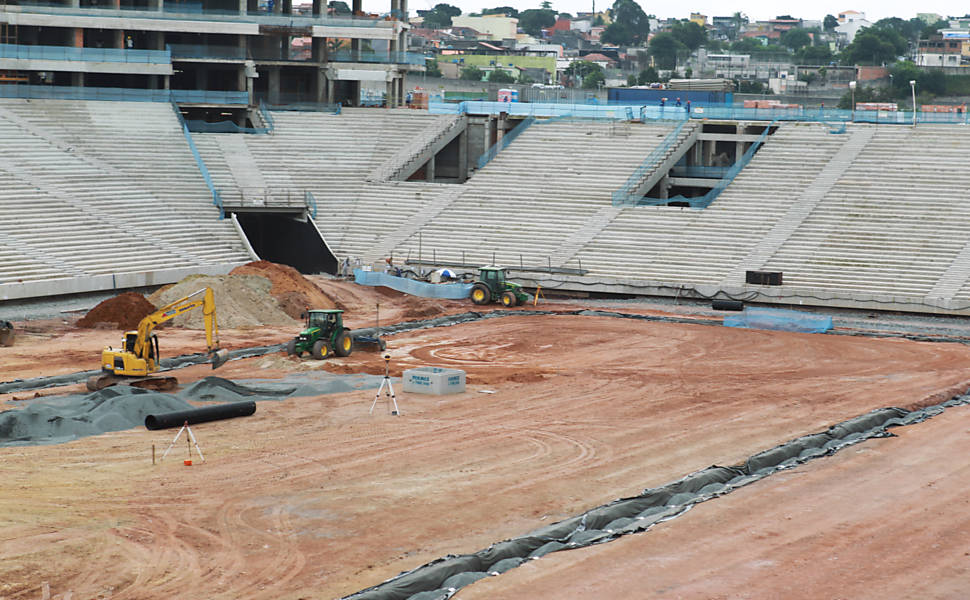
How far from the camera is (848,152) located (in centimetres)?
5753

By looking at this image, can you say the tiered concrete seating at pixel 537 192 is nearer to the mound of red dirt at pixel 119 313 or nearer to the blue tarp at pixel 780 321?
the blue tarp at pixel 780 321

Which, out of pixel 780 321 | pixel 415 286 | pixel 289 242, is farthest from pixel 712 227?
pixel 289 242

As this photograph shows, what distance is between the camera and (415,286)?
49.6 meters

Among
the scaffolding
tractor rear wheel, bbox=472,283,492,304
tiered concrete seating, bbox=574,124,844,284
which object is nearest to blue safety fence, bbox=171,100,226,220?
the scaffolding

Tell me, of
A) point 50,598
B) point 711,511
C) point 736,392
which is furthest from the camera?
point 736,392

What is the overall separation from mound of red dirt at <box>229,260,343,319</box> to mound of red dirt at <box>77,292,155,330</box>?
14.3 feet

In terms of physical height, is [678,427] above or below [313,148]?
below

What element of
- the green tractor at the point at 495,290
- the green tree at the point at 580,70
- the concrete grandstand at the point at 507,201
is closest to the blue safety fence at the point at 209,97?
the concrete grandstand at the point at 507,201

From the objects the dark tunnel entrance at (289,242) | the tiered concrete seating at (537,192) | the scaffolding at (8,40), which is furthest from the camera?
the scaffolding at (8,40)

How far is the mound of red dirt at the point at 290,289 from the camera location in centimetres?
4441

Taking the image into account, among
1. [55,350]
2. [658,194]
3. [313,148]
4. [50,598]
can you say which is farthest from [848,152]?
[50,598]

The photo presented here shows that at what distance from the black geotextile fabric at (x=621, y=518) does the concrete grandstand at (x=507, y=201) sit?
800 inches

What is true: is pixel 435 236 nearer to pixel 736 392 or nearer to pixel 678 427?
pixel 736 392

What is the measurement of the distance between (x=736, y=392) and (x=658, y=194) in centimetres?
2955
